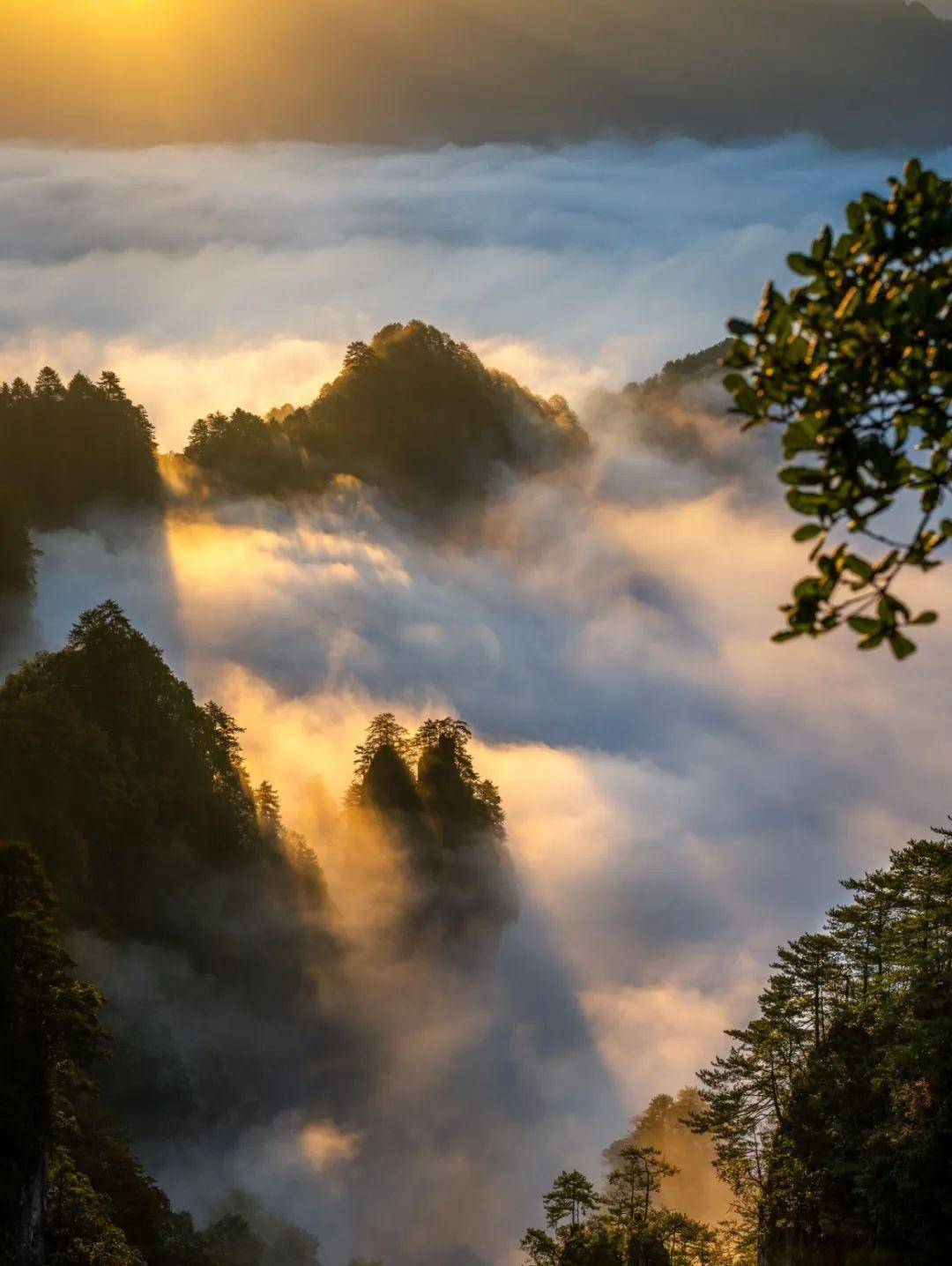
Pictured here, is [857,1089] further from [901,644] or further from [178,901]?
[178,901]

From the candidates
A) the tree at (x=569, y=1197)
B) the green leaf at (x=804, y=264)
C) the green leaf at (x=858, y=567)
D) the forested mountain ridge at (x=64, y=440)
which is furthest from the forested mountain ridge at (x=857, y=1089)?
the forested mountain ridge at (x=64, y=440)

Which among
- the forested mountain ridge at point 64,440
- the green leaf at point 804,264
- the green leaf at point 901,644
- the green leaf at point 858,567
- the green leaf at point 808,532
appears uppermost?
the forested mountain ridge at point 64,440

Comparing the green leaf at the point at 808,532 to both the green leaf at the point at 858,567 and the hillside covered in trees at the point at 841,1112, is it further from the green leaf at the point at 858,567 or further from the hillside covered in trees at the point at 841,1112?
the hillside covered in trees at the point at 841,1112

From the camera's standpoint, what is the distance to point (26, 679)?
260ft

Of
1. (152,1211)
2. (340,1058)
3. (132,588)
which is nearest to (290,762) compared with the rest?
(132,588)

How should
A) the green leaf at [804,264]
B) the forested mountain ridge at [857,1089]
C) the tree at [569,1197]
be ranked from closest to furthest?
the green leaf at [804,264], the forested mountain ridge at [857,1089], the tree at [569,1197]

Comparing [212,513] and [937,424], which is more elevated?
[212,513]

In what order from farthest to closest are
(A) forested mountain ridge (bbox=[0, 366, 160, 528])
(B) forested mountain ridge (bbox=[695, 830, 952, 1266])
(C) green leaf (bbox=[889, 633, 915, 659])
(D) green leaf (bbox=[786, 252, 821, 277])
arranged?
1. (A) forested mountain ridge (bbox=[0, 366, 160, 528])
2. (B) forested mountain ridge (bbox=[695, 830, 952, 1266])
3. (D) green leaf (bbox=[786, 252, 821, 277])
4. (C) green leaf (bbox=[889, 633, 915, 659])

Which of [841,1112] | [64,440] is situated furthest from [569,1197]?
[64,440]

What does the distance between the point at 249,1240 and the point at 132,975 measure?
21.2 meters

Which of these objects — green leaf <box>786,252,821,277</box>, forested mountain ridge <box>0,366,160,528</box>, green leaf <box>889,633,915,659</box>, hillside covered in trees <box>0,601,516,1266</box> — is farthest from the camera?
forested mountain ridge <box>0,366,160,528</box>

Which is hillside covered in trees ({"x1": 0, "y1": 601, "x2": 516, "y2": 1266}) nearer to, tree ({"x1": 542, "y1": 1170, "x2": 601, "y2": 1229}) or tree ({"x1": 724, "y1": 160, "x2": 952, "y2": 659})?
tree ({"x1": 542, "y1": 1170, "x2": 601, "y2": 1229})

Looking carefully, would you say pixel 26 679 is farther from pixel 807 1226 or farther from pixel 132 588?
pixel 132 588

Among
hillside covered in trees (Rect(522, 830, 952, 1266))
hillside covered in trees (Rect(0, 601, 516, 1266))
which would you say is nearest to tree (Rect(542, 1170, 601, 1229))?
hillside covered in trees (Rect(522, 830, 952, 1266))
